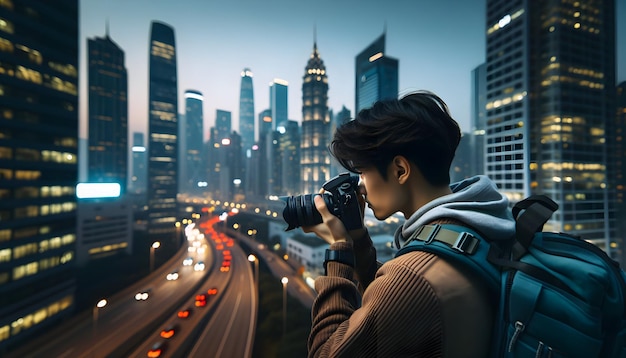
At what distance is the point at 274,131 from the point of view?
780cm

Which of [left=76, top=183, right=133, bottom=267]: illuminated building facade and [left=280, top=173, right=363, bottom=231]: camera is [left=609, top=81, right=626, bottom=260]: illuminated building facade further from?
[left=76, top=183, right=133, bottom=267]: illuminated building facade

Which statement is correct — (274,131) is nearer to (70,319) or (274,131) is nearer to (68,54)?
(68,54)

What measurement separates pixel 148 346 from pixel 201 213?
1.64 meters

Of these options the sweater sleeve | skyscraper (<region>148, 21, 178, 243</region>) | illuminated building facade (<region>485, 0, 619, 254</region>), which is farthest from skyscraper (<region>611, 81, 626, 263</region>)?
skyscraper (<region>148, 21, 178, 243</region>)

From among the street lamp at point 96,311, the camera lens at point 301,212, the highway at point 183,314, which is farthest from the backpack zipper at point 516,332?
the street lamp at point 96,311

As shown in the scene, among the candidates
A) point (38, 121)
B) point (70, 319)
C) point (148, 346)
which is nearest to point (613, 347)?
point (148, 346)

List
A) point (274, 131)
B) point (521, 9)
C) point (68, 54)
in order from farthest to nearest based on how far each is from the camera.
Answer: point (274, 131) < point (68, 54) < point (521, 9)

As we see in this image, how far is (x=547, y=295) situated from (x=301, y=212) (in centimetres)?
50

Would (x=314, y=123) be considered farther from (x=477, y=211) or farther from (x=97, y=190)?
(x=477, y=211)

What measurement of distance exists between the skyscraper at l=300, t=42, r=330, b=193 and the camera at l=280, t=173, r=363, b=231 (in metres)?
4.63

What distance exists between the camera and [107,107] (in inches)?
225

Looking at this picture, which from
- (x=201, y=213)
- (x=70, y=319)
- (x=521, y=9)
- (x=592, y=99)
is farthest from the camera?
(x=592, y=99)

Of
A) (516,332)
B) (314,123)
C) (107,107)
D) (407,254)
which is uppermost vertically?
(314,123)

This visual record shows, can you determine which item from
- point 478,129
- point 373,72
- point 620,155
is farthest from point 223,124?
point 620,155
